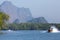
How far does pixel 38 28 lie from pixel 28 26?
6995mm

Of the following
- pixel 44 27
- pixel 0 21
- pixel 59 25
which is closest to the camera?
pixel 0 21

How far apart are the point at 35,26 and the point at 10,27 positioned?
17.1 meters

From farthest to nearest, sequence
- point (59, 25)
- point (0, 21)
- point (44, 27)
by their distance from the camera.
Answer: point (44, 27)
point (59, 25)
point (0, 21)

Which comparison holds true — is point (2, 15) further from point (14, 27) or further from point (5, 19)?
point (14, 27)

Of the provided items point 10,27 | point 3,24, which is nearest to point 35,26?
point 10,27

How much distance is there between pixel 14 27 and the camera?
19862 centimetres

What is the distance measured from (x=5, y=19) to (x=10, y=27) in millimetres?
77240

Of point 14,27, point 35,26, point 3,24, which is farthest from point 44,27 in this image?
point 3,24

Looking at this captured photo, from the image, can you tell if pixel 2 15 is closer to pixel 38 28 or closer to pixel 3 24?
pixel 3 24

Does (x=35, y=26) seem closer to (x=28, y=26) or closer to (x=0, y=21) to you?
(x=28, y=26)

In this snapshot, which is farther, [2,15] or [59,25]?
[59,25]

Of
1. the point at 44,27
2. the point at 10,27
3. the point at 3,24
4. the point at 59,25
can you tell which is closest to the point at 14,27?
the point at 10,27

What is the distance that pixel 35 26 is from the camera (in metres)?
197

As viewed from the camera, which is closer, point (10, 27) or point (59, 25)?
point (59, 25)
